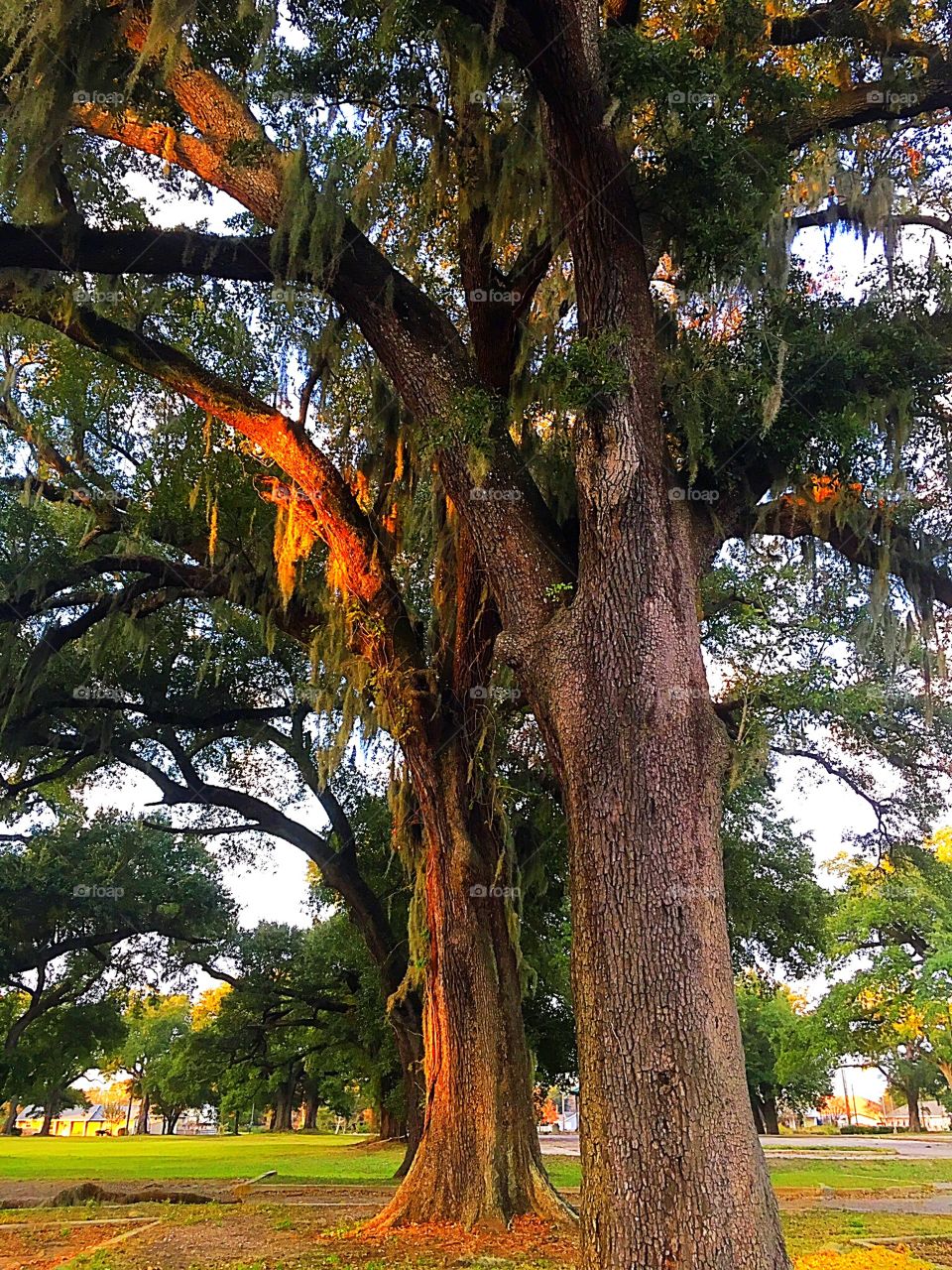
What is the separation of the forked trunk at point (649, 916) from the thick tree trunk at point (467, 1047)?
9.62ft

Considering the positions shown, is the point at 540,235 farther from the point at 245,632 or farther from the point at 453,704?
the point at 245,632

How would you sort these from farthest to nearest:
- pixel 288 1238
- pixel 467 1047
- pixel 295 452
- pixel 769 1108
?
pixel 769 1108
pixel 295 452
pixel 467 1047
pixel 288 1238

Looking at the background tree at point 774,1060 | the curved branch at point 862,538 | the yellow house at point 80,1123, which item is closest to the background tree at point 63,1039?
the background tree at point 774,1060

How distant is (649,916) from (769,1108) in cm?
3690

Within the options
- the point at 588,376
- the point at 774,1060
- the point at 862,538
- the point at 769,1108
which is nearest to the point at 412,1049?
the point at 862,538

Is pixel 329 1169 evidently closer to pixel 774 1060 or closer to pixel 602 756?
pixel 602 756

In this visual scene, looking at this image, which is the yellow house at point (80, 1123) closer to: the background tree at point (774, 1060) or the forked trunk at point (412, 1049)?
the background tree at point (774, 1060)

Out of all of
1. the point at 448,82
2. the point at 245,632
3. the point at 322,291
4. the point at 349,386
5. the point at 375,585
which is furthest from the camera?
the point at 245,632

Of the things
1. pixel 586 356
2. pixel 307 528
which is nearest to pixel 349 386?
pixel 307 528

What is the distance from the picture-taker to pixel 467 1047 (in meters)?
6.80

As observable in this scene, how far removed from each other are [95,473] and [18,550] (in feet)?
4.81

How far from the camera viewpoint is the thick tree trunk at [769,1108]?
33500mm

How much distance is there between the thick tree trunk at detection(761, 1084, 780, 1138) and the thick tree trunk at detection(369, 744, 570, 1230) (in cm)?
3078

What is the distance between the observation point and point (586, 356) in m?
4.61
